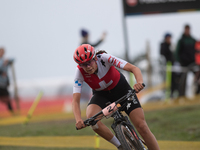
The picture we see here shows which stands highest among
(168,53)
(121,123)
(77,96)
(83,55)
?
(83,55)

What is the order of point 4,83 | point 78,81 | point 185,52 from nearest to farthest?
1. point 78,81
2. point 4,83
3. point 185,52

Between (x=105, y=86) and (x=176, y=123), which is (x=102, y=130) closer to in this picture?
(x=105, y=86)

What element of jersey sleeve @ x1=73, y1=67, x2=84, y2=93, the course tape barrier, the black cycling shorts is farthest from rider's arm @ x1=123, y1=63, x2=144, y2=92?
the course tape barrier

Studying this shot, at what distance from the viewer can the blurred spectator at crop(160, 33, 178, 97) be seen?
1255cm

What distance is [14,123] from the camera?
11844mm

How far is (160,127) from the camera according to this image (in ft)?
30.9

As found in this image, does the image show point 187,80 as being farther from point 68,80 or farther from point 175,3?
point 68,80

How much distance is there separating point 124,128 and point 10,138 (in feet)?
16.4

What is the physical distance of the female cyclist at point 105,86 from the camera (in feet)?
17.0

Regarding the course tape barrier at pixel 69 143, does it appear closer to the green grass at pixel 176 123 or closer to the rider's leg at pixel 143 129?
the green grass at pixel 176 123

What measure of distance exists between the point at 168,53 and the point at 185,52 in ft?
2.15

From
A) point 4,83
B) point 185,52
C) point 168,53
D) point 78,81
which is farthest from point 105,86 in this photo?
point 168,53

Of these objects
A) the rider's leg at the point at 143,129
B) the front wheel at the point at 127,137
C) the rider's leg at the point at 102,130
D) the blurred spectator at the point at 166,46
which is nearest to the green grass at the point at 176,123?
the blurred spectator at the point at 166,46

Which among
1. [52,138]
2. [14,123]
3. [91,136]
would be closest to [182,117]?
[91,136]
